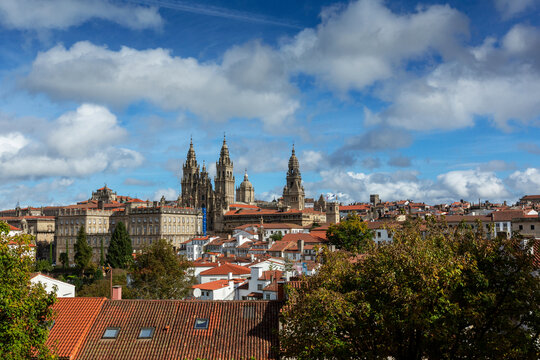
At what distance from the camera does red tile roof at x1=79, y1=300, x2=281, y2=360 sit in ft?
67.0

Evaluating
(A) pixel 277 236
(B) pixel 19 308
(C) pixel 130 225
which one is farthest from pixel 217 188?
(B) pixel 19 308

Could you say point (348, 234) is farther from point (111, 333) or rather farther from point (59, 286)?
point (111, 333)

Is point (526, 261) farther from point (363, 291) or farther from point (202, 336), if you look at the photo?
point (202, 336)

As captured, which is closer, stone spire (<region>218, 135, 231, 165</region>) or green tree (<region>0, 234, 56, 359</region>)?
green tree (<region>0, 234, 56, 359</region>)

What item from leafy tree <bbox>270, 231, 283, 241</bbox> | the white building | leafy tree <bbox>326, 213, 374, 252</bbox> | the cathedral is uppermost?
the cathedral

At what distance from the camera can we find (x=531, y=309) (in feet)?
44.5

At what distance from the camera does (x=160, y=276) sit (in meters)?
43.6

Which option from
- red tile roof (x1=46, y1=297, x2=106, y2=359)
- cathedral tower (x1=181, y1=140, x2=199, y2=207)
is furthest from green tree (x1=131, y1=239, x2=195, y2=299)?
cathedral tower (x1=181, y1=140, x2=199, y2=207)

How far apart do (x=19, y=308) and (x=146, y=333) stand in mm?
7468

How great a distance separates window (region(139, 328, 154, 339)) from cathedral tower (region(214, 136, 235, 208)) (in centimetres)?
13182

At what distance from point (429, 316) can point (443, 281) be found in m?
1.04

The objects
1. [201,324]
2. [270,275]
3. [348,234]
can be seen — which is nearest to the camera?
[201,324]

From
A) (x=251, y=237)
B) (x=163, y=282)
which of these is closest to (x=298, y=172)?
(x=251, y=237)

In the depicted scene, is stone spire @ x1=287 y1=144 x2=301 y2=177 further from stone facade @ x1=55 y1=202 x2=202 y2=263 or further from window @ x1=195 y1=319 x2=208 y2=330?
window @ x1=195 y1=319 x2=208 y2=330
